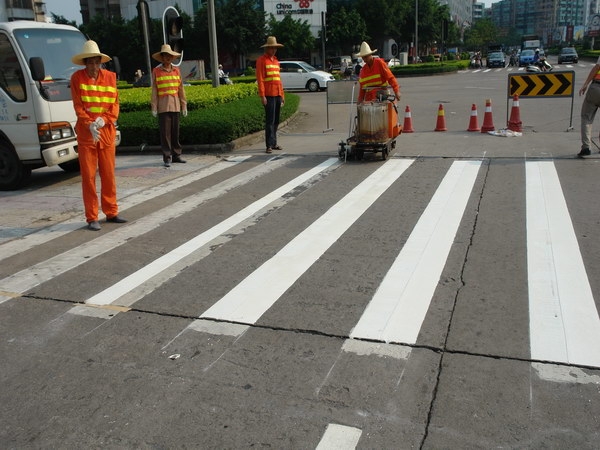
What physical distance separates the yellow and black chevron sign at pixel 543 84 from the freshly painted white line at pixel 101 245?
6919 millimetres

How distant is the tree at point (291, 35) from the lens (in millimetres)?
65375

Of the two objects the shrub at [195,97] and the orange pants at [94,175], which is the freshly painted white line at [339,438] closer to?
the orange pants at [94,175]

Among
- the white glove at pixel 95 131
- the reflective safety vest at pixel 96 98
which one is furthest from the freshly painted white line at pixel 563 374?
the reflective safety vest at pixel 96 98

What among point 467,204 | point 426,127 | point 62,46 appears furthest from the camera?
point 426,127

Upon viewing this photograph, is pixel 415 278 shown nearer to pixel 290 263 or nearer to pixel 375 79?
pixel 290 263

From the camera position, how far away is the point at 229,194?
8.45 meters

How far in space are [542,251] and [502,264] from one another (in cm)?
56

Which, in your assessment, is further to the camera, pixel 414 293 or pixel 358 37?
pixel 358 37

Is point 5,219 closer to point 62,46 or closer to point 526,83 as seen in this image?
point 62,46

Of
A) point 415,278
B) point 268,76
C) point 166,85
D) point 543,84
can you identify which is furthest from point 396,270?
point 543,84

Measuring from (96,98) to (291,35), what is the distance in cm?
6159

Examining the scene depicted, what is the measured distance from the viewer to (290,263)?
216 inches

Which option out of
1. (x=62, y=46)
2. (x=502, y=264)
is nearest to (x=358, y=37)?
(x=62, y=46)

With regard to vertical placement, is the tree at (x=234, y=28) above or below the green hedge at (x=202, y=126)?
above
